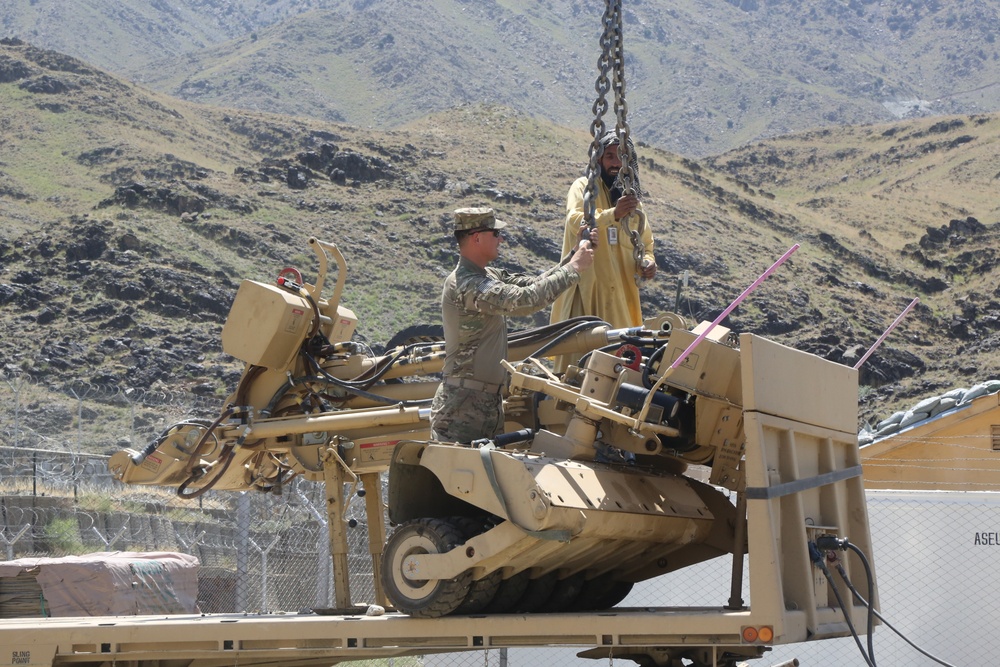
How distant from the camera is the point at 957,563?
35.9 ft

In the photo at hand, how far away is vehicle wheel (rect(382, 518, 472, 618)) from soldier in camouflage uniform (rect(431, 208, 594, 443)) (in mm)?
628

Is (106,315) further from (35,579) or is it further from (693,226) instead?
(35,579)

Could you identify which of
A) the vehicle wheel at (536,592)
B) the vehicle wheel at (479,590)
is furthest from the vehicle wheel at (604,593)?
the vehicle wheel at (479,590)

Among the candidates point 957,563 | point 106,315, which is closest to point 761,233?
point 106,315

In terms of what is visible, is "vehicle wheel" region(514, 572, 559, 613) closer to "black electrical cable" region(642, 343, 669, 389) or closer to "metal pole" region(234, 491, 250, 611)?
"black electrical cable" region(642, 343, 669, 389)

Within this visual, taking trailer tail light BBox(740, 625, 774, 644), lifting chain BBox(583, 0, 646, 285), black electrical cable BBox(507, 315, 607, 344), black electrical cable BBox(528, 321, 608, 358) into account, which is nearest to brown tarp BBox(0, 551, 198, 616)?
black electrical cable BBox(507, 315, 607, 344)

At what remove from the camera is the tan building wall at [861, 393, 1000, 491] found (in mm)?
15203

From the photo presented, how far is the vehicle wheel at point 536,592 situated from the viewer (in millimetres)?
7773

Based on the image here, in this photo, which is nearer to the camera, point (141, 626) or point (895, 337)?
point (141, 626)

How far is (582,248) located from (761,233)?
66.3 meters

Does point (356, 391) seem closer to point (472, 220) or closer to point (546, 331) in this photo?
point (546, 331)

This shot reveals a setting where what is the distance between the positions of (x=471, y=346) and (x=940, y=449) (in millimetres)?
9021

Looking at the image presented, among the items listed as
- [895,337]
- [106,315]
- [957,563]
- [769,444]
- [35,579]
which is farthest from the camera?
[895,337]

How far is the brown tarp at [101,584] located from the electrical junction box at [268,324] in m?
1.96
